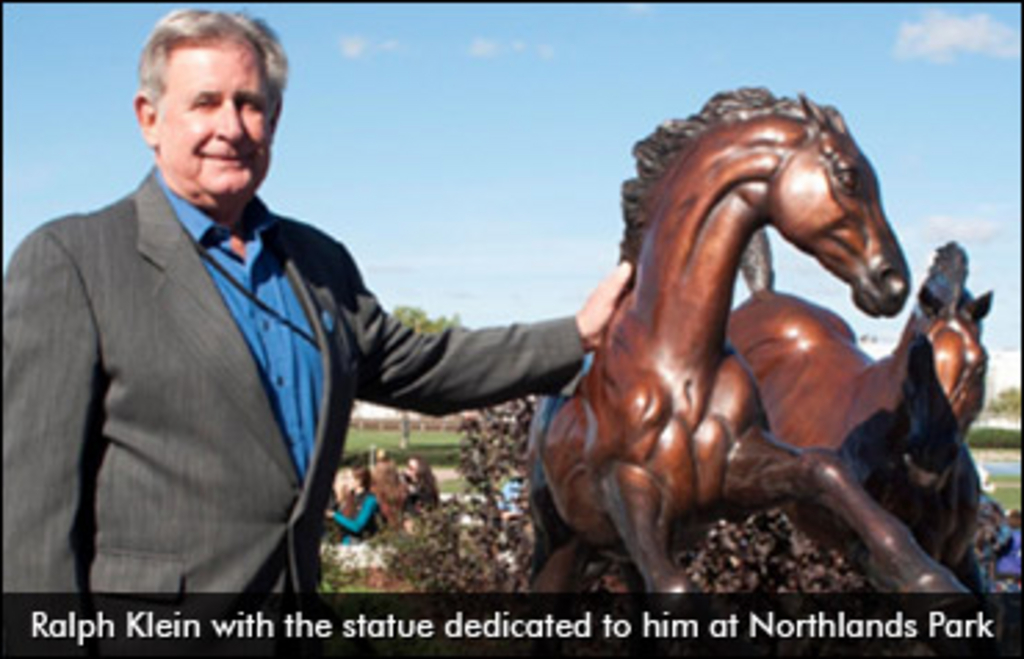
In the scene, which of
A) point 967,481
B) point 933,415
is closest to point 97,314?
point 933,415

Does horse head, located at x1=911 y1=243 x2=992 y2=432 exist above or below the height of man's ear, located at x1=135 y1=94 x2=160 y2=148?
below

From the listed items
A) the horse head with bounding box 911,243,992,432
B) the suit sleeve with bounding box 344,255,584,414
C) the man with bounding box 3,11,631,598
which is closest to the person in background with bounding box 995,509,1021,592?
the horse head with bounding box 911,243,992,432

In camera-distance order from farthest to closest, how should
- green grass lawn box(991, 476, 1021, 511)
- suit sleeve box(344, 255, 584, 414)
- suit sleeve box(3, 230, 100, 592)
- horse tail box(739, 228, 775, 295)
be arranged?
green grass lawn box(991, 476, 1021, 511) → horse tail box(739, 228, 775, 295) → suit sleeve box(344, 255, 584, 414) → suit sleeve box(3, 230, 100, 592)

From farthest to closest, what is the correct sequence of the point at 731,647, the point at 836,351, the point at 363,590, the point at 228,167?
the point at 363,590, the point at 836,351, the point at 731,647, the point at 228,167

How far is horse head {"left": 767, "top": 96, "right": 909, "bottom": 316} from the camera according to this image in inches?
154

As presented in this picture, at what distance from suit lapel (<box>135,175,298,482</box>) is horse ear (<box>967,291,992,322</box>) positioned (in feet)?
12.1

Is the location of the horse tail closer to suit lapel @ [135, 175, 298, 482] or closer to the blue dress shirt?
the blue dress shirt

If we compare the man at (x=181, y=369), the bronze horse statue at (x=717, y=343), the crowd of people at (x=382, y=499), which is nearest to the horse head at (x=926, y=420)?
the bronze horse statue at (x=717, y=343)

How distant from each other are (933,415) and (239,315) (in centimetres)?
353

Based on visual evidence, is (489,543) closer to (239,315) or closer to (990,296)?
(990,296)

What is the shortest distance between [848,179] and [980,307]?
1.66 m

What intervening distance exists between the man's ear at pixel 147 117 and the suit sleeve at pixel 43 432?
39 cm

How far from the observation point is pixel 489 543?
8.59 m

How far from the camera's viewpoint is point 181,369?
7.62ft
